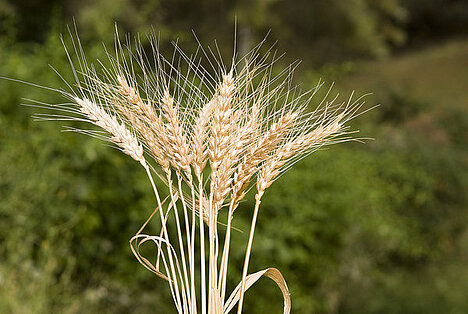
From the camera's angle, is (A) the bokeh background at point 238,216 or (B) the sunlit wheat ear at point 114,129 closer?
(B) the sunlit wheat ear at point 114,129

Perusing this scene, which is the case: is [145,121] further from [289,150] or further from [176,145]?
[289,150]

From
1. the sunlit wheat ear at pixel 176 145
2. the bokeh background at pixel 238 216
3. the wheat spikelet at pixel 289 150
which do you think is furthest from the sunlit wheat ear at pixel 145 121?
the bokeh background at pixel 238 216

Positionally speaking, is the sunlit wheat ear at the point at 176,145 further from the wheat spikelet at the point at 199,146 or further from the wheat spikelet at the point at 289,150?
the wheat spikelet at the point at 289,150

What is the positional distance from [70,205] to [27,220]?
0.25 metres

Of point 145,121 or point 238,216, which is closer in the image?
point 145,121

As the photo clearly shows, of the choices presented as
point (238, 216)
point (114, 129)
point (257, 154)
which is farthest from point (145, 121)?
point (238, 216)

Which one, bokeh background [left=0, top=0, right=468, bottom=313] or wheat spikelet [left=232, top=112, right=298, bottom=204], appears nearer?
wheat spikelet [left=232, top=112, right=298, bottom=204]

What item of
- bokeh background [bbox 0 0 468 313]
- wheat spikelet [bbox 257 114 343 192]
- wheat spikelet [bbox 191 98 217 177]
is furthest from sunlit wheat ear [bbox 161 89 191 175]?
bokeh background [bbox 0 0 468 313]

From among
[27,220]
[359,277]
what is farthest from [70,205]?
[359,277]

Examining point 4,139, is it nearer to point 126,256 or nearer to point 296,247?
point 126,256

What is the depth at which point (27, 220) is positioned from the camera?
3293mm

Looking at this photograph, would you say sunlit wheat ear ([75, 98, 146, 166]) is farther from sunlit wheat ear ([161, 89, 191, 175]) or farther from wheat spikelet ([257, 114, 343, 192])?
wheat spikelet ([257, 114, 343, 192])

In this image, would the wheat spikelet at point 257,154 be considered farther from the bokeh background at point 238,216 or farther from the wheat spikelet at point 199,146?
the bokeh background at point 238,216

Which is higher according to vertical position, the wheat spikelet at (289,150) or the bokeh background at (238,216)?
the bokeh background at (238,216)
